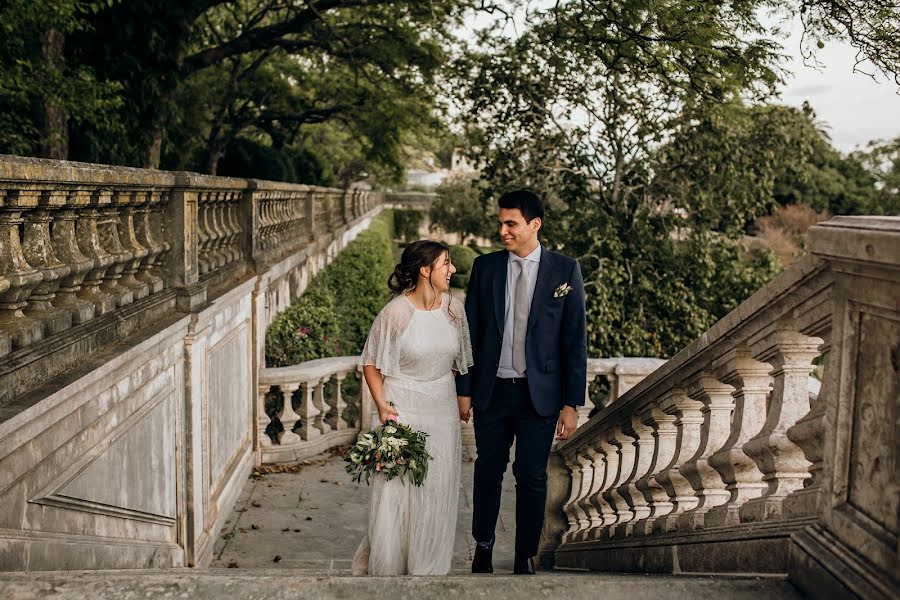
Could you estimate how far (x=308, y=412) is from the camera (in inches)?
342

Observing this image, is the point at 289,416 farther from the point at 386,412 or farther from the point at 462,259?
the point at 462,259

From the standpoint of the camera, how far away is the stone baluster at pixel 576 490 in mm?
5879

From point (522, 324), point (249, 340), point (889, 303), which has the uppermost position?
point (889, 303)

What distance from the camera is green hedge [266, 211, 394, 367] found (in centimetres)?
959

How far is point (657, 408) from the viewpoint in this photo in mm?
4180

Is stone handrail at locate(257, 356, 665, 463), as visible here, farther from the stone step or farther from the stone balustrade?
the stone step

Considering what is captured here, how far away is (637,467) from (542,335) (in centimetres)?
88

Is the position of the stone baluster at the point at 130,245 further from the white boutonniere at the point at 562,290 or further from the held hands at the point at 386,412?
the white boutonniere at the point at 562,290

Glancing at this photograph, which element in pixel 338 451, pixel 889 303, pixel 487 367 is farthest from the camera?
pixel 338 451

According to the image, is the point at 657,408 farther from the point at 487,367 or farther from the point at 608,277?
the point at 608,277

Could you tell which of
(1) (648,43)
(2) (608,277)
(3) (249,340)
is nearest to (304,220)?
(2) (608,277)

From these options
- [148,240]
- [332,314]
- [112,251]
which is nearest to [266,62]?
[332,314]

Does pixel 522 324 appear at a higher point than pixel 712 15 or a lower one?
lower

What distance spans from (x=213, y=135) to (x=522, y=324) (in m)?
16.8
